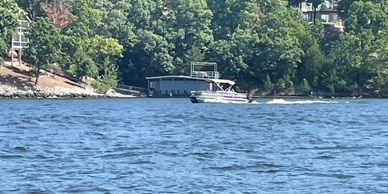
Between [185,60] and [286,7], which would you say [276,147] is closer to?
[185,60]

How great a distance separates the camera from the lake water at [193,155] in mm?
32781

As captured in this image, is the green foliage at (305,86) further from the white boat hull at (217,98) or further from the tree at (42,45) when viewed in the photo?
the tree at (42,45)

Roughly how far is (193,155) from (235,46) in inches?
3364

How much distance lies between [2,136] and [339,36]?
286 ft

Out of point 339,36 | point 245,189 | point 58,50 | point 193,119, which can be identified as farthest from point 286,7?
point 245,189

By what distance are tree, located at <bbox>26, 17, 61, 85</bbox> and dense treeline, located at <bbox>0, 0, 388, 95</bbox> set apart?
3140 millimetres

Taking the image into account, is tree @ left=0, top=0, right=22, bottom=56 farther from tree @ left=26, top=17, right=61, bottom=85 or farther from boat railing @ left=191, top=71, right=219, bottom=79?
boat railing @ left=191, top=71, right=219, bottom=79

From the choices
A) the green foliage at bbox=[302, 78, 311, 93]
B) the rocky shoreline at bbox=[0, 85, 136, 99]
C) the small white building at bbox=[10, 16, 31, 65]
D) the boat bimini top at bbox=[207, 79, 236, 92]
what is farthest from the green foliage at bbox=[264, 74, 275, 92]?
the small white building at bbox=[10, 16, 31, 65]

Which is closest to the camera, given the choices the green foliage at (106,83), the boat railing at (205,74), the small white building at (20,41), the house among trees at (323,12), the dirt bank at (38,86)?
the dirt bank at (38,86)

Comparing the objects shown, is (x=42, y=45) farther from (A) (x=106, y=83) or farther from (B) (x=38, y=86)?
(A) (x=106, y=83)

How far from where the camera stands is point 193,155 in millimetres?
41312

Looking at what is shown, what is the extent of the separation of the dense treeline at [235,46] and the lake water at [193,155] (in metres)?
56.8

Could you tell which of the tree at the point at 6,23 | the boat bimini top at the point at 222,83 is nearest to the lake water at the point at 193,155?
the boat bimini top at the point at 222,83

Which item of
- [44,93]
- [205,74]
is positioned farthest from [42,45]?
[205,74]
